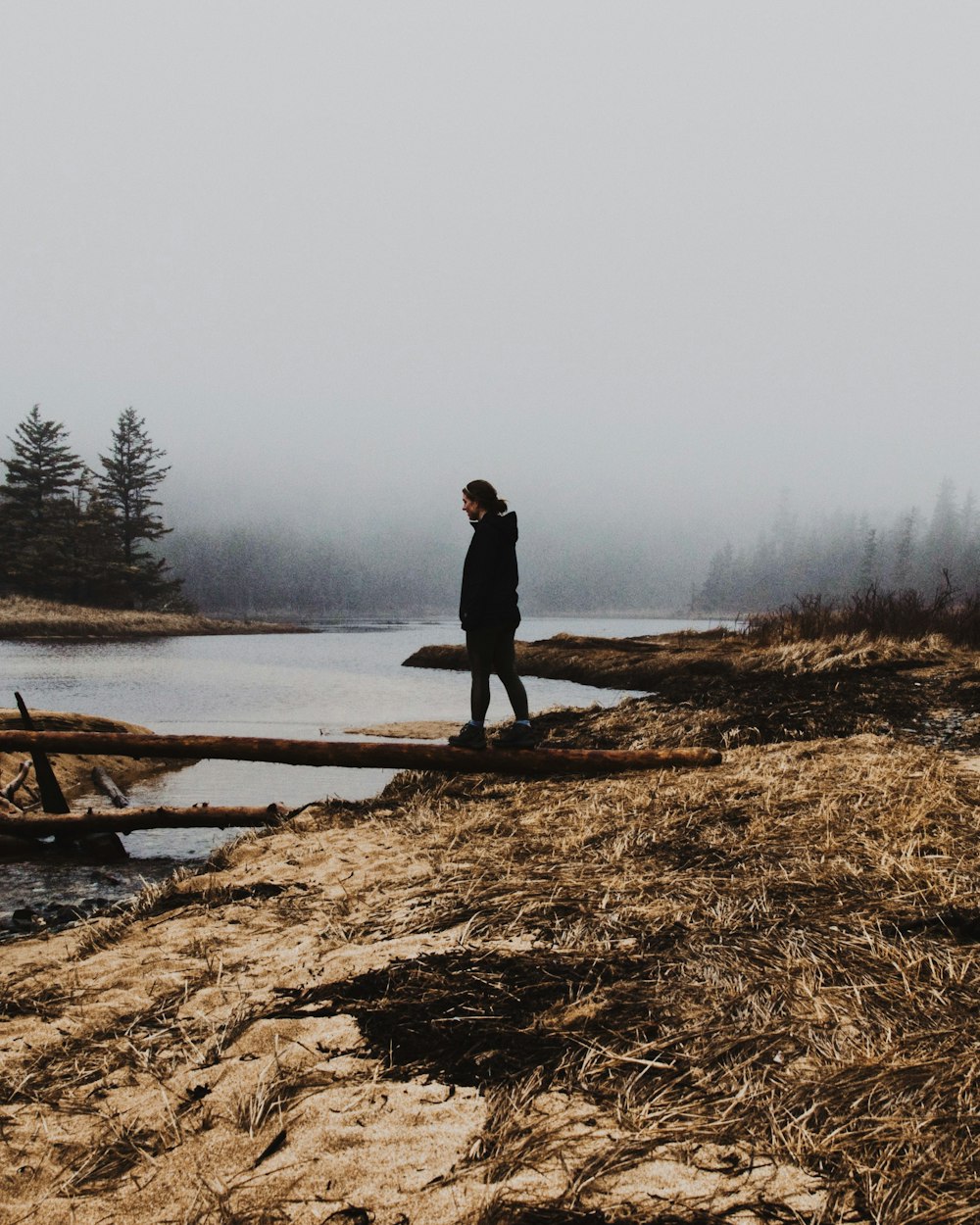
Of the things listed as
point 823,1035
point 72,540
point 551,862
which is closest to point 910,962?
point 823,1035

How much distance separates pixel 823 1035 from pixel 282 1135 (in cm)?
184

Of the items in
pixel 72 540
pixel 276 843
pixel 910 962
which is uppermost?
pixel 72 540

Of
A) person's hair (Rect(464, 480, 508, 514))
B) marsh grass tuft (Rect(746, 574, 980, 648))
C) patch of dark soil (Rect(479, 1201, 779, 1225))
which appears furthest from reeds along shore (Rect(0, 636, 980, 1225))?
marsh grass tuft (Rect(746, 574, 980, 648))

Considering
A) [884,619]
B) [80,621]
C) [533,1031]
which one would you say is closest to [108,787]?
[533,1031]

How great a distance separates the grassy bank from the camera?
1843 inches

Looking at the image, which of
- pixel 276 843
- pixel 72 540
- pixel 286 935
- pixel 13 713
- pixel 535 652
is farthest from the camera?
pixel 72 540

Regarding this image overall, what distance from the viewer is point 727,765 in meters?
7.56

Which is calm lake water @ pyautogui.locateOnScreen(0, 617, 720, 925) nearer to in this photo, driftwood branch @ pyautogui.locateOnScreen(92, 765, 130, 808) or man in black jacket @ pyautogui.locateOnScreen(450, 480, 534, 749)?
driftwood branch @ pyautogui.locateOnScreen(92, 765, 130, 808)

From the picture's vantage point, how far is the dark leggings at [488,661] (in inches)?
271

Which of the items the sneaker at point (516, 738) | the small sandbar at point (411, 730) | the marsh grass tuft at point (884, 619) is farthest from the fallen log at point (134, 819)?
the marsh grass tuft at point (884, 619)

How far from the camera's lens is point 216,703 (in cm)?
1880

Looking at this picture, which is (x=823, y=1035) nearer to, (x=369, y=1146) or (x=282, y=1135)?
(x=369, y=1146)

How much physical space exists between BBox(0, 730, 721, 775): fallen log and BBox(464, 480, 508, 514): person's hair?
2.26 metres

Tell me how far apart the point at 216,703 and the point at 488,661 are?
1373 centimetres
